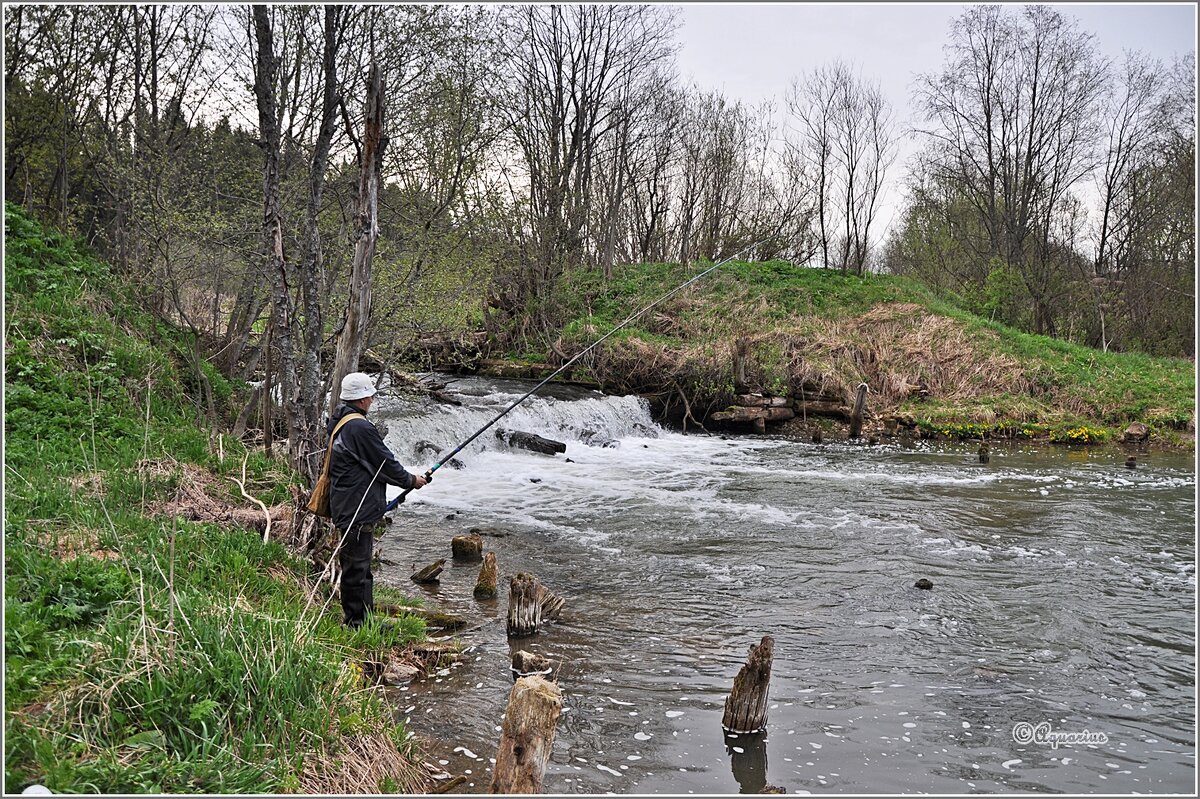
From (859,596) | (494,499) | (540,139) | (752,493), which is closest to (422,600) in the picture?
(859,596)

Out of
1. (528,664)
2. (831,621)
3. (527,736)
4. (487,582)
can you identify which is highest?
(527,736)

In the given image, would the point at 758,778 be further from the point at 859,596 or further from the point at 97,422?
the point at 97,422

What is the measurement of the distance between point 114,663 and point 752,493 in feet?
33.5

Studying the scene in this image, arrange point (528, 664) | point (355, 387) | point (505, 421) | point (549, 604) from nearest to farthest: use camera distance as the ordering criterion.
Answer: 1. point (528, 664)
2. point (355, 387)
3. point (549, 604)
4. point (505, 421)

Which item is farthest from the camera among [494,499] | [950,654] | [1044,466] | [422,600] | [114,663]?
[1044,466]

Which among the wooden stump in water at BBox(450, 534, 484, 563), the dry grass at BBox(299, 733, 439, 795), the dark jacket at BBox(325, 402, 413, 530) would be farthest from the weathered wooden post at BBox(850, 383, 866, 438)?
the dry grass at BBox(299, 733, 439, 795)

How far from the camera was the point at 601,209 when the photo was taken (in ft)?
85.1

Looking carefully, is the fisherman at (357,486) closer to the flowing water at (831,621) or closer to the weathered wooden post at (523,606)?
the flowing water at (831,621)

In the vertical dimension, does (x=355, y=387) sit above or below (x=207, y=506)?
above

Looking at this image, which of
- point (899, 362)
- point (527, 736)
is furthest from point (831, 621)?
point (899, 362)

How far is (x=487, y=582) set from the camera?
7.41 m

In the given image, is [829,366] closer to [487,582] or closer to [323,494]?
[487,582]

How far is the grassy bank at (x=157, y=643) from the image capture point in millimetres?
3248

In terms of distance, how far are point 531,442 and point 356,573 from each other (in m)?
9.99
